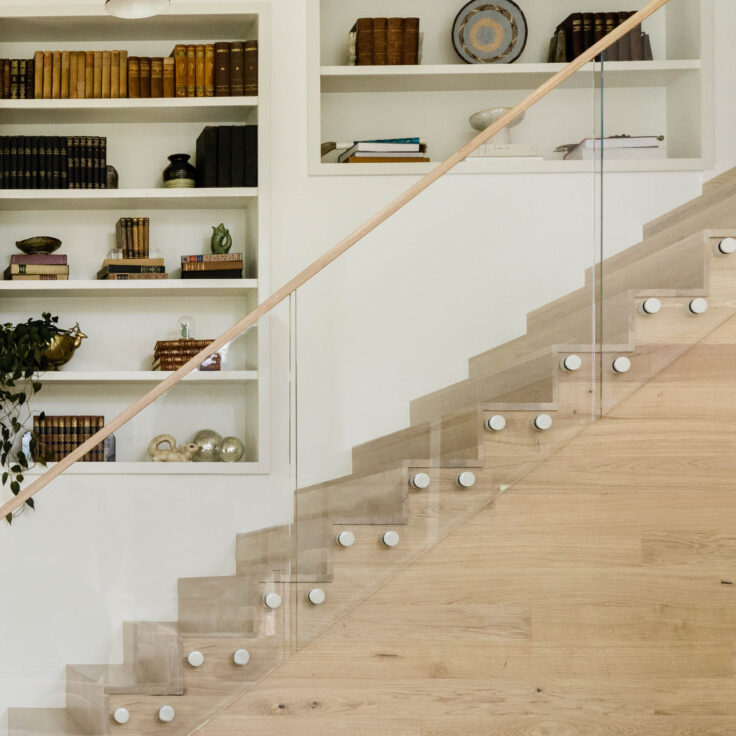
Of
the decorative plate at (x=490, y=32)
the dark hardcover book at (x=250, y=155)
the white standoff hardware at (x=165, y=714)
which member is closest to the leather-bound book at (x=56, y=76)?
the dark hardcover book at (x=250, y=155)

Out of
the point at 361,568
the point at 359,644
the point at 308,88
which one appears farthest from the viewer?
the point at 308,88

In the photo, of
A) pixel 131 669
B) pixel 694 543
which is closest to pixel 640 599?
pixel 694 543

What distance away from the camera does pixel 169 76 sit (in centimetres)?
427

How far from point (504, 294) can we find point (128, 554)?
55.5 inches

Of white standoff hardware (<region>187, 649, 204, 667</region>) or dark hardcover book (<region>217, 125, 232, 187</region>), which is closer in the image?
white standoff hardware (<region>187, 649, 204, 667</region>)

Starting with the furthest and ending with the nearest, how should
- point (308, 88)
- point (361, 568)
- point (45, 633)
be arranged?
point (308, 88) → point (361, 568) → point (45, 633)

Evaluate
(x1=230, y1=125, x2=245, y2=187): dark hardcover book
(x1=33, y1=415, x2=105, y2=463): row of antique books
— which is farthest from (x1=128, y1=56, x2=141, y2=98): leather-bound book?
(x1=33, y1=415, x2=105, y2=463): row of antique books

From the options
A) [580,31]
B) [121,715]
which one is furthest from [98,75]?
[121,715]

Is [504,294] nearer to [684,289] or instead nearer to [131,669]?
[684,289]

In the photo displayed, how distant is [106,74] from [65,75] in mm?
175

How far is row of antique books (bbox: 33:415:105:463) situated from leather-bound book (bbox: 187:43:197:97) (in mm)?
1455

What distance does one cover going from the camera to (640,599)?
3502mm

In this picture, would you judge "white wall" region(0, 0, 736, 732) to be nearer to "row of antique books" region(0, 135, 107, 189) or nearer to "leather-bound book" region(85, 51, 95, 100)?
"row of antique books" region(0, 135, 107, 189)

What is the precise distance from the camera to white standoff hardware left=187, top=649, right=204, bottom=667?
304 centimetres
